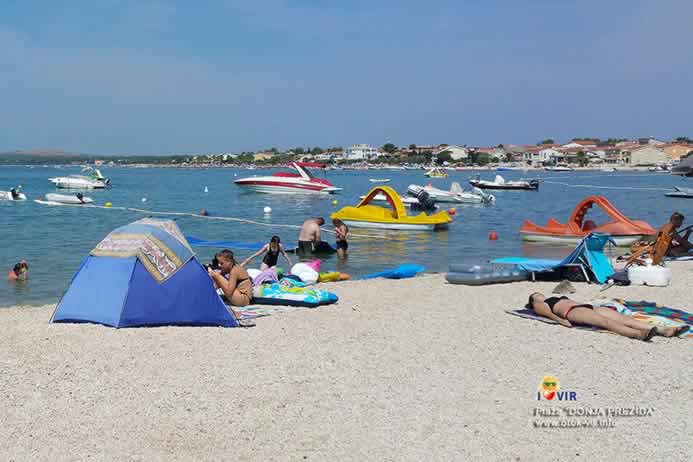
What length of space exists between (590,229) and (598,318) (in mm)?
13271

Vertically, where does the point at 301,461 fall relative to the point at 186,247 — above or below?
below

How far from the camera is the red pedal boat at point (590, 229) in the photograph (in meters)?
20.1

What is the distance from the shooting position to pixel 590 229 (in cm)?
2134

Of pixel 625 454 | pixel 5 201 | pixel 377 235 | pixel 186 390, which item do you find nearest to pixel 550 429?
pixel 625 454

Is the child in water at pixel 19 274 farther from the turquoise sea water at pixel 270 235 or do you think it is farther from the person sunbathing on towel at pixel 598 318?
the person sunbathing on towel at pixel 598 318

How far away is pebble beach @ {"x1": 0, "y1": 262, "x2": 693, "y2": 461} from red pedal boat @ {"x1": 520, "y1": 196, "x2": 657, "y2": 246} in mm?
11588

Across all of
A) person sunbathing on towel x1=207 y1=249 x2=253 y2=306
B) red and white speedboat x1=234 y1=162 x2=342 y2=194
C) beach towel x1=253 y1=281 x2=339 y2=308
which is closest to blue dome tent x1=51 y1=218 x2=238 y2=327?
person sunbathing on towel x1=207 y1=249 x2=253 y2=306

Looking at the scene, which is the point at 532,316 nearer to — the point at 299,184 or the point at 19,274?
the point at 19,274

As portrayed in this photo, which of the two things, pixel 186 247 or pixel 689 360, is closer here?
pixel 689 360

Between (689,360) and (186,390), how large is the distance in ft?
17.6

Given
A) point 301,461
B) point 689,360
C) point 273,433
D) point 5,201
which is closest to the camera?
point 301,461

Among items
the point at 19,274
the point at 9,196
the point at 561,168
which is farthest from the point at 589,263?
the point at 561,168

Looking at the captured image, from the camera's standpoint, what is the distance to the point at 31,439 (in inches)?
221

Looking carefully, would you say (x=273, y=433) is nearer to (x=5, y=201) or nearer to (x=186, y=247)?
(x=186, y=247)
